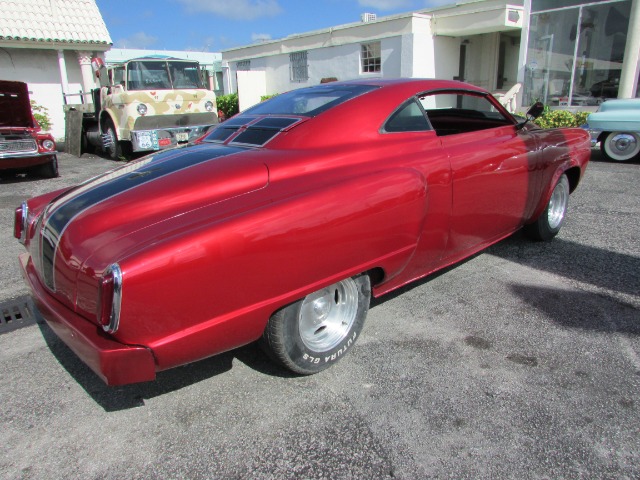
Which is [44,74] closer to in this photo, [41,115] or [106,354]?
[41,115]

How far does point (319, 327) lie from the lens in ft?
8.96

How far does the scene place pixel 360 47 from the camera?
1692cm

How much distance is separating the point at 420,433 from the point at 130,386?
161cm

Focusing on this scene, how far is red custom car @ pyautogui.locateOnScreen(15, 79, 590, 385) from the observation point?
1.97 m

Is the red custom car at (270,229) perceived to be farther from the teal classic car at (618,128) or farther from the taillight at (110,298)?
the teal classic car at (618,128)

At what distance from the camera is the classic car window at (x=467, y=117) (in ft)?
13.4

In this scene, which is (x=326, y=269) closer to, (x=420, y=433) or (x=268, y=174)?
(x=268, y=174)

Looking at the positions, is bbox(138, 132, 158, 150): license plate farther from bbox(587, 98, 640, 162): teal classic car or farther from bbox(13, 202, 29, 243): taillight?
bbox(587, 98, 640, 162): teal classic car

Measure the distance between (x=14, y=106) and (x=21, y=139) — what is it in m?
1.21

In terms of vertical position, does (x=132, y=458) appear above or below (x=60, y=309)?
below

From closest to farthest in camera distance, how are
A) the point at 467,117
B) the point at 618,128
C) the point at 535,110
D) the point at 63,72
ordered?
1. the point at 535,110
2. the point at 467,117
3. the point at 618,128
4. the point at 63,72

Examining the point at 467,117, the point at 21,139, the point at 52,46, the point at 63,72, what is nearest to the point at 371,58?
the point at 63,72

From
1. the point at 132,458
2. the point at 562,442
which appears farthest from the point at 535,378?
the point at 132,458

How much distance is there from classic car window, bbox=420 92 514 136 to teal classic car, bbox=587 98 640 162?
19.2 ft
